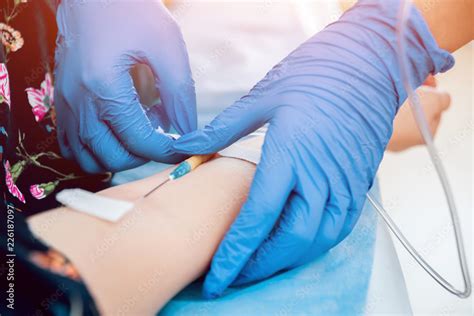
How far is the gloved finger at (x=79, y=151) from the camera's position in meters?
0.71

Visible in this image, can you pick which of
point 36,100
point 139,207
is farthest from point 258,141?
point 36,100

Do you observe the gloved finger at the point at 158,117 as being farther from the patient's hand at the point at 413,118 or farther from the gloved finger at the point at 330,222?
the patient's hand at the point at 413,118

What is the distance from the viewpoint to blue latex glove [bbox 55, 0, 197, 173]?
2.23 feet

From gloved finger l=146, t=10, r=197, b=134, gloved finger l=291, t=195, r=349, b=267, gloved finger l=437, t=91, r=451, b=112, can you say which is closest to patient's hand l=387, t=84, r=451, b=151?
gloved finger l=437, t=91, r=451, b=112

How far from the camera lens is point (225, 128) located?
2.46ft

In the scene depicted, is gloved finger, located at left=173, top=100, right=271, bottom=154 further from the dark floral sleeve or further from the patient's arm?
the dark floral sleeve

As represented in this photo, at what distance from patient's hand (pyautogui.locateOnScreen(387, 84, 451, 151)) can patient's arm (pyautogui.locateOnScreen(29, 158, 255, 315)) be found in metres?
0.32

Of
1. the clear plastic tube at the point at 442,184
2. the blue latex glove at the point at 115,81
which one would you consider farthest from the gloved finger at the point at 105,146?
the clear plastic tube at the point at 442,184

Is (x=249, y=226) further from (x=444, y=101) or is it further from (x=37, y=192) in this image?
(x=444, y=101)

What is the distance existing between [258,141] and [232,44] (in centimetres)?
19

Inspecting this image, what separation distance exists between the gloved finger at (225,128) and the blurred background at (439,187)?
306 mm

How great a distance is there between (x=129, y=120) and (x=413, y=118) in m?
0.53

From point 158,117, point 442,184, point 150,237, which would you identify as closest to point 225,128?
point 158,117

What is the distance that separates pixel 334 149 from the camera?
72 centimetres
